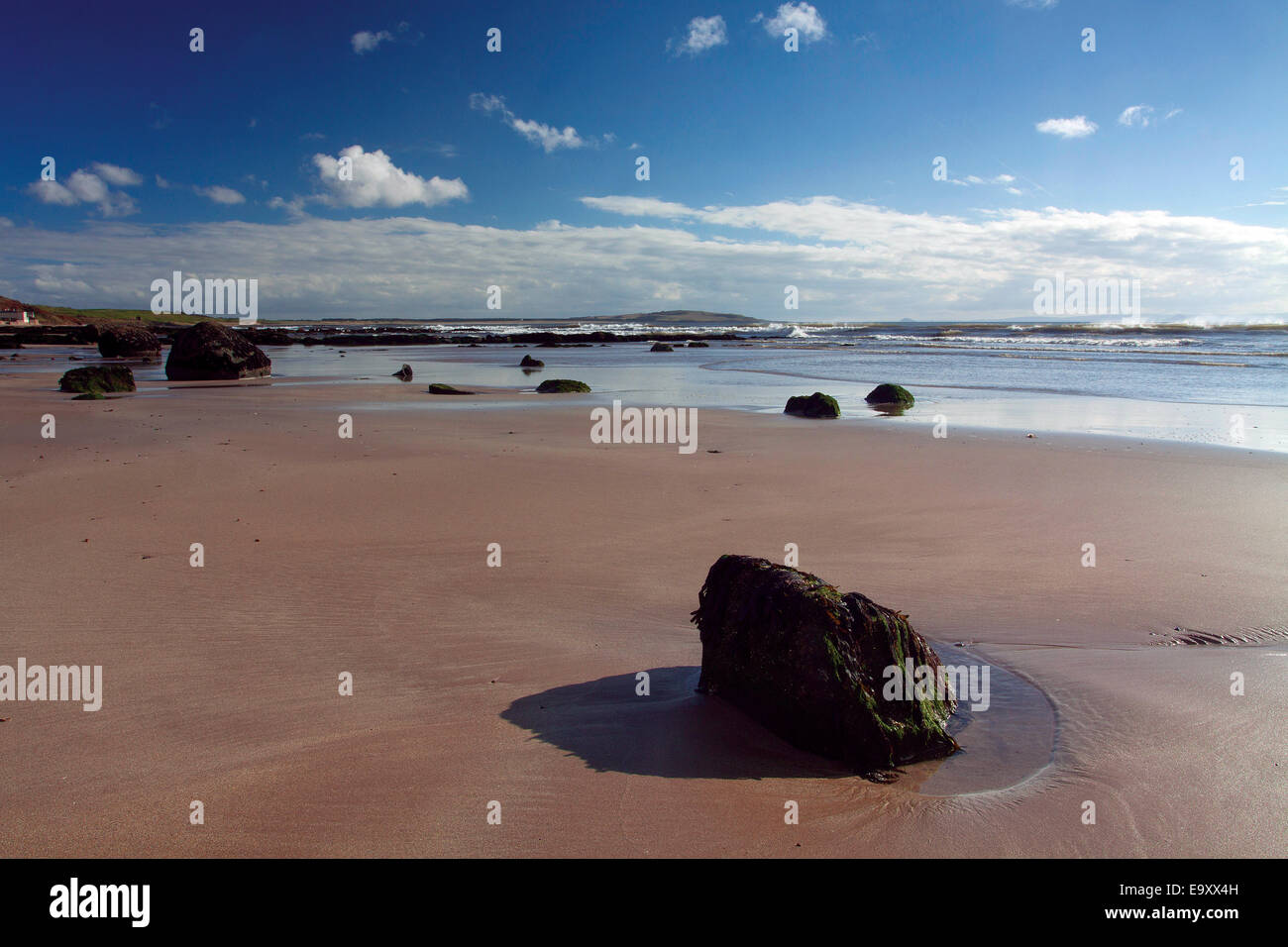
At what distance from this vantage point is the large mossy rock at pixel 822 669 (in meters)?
3.66

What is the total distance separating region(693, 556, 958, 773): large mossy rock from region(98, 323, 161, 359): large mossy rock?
42.1m

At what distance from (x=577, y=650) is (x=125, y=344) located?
41.2 meters

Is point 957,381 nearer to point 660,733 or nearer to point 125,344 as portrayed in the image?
point 660,733

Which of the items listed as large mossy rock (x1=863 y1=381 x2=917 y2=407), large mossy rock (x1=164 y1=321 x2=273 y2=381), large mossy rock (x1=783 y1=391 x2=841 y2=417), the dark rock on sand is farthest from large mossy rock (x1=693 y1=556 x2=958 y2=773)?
large mossy rock (x1=164 y1=321 x2=273 y2=381)

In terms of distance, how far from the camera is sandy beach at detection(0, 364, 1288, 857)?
3.14 metres

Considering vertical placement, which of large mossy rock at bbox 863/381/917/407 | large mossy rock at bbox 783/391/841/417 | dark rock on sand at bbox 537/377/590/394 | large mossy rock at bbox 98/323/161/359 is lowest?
large mossy rock at bbox 783/391/841/417

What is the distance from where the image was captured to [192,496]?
341 inches

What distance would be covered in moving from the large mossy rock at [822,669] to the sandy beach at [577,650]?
15cm

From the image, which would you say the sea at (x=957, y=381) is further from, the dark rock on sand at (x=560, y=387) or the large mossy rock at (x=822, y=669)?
the large mossy rock at (x=822, y=669)

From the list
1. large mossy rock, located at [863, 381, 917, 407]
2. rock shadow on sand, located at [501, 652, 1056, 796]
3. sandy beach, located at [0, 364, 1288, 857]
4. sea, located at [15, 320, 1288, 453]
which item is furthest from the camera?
large mossy rock, located at [863, 381, 917, 407]

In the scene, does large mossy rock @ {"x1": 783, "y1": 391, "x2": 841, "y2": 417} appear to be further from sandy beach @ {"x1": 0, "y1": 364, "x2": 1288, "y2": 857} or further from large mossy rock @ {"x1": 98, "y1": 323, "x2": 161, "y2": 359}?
large mossy rock @ {"x1": 98, "y1": 323, "x2": 161, "y2": 359}

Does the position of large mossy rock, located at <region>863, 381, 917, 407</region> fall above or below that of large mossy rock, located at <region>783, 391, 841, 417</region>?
above

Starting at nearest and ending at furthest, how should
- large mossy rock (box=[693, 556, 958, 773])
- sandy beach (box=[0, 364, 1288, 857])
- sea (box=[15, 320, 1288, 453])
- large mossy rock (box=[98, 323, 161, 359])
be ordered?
1. sandy beach (box=[0, 364, 1288, 857])
2. large mossy rock (box=[693, 556, 958, 773])
3. sea (box=[15, 320, 1288, 453])
4. large mossy rock (box=[98, 323, 161, 359])
